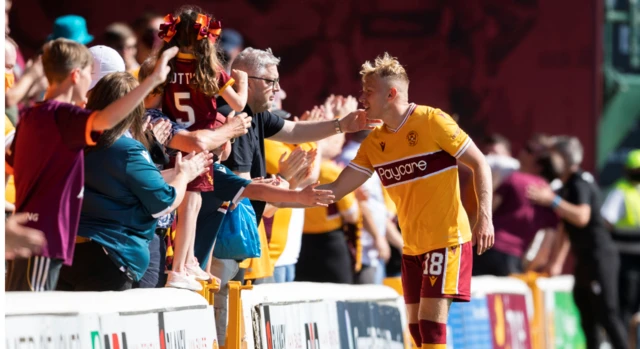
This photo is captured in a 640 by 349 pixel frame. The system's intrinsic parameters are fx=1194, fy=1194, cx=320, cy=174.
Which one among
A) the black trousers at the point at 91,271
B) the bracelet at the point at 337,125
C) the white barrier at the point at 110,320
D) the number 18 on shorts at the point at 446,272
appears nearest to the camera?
the white barrier at the point at 110,320

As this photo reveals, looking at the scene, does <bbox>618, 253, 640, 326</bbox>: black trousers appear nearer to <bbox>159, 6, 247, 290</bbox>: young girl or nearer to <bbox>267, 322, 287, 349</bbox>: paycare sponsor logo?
<bbox>267, 322, 287, 349</bbox>: paycare sponsor logo

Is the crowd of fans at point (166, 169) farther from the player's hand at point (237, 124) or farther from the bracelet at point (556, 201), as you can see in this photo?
the bracelet at point (556, 201)

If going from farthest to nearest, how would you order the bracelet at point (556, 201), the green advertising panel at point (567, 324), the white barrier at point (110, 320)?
1. the green advertising panel at point (567, 324)
2. the bracelet at point (556, 201)
3. the white barrier at point (110, 320)

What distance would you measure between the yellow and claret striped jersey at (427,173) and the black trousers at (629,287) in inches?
235

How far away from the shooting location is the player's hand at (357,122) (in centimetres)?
749

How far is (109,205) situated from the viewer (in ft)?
19.5

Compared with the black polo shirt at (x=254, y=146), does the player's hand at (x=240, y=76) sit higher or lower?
higher

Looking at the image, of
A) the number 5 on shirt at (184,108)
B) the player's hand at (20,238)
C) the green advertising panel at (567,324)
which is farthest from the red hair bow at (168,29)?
the green advertising panel at (567,324)

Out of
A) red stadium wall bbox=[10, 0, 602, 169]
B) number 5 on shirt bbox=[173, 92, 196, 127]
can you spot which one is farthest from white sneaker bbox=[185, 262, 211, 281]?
red stadium wall bbox=[10, 0, 602, 169]

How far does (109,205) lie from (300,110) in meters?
9.44

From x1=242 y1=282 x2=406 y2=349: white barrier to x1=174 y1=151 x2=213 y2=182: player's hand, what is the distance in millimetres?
768

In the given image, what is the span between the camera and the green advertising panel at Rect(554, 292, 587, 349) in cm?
1258

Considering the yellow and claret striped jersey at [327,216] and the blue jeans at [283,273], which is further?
the yellow and claret striped jersey at [327,216]

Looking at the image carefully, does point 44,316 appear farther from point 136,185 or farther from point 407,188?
point 407,188
